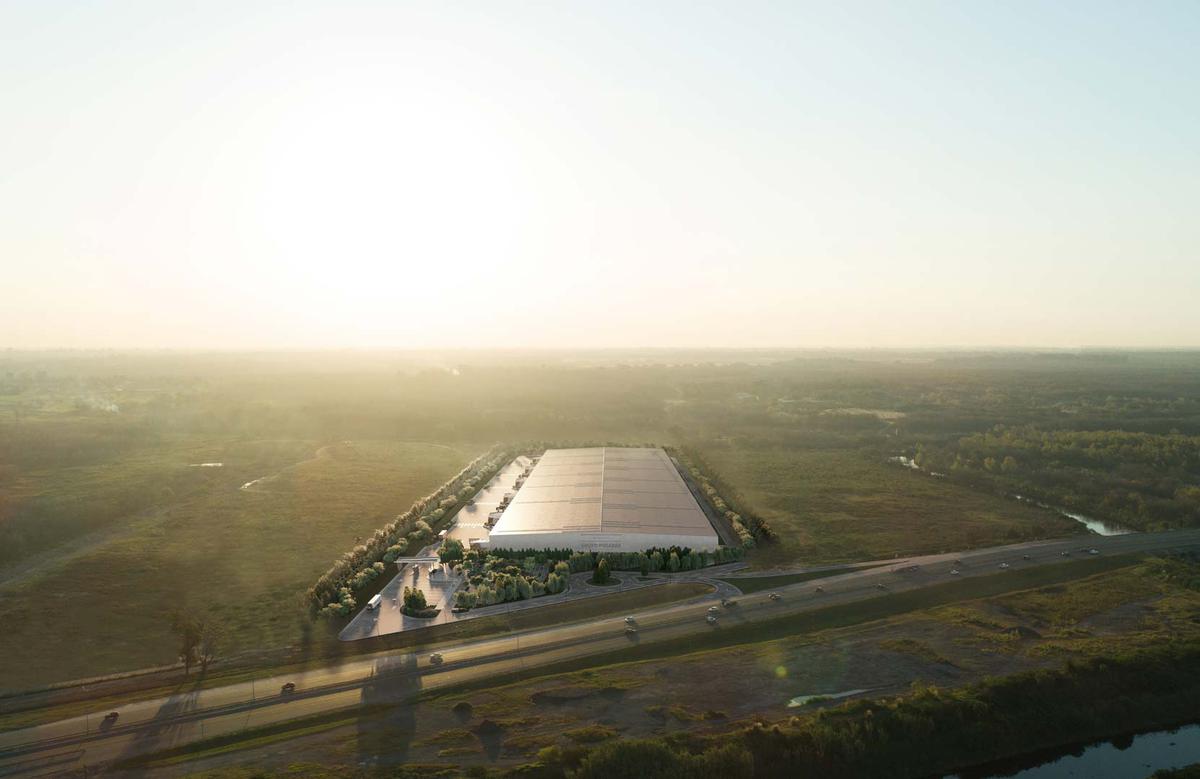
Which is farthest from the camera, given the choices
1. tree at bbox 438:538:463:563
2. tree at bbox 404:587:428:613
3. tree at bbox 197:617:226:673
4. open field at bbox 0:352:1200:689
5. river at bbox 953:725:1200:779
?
tree at bbox 438:538:463:563

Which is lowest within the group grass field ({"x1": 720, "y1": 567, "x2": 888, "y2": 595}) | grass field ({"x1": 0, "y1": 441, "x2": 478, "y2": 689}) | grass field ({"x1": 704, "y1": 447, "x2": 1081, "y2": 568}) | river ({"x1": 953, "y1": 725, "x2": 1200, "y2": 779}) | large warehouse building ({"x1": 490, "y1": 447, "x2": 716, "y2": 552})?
river ({"x1": 953, "y1": 725, "x2": 1200, "y2": 779})

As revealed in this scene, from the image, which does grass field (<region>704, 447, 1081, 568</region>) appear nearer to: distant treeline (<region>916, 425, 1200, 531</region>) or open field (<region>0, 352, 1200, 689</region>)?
open field (<region>0, 352, 1200, 689</region>)

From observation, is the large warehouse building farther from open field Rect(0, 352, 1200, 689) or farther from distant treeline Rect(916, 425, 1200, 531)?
distant treeline Rect(916, 425, 1200, 531)

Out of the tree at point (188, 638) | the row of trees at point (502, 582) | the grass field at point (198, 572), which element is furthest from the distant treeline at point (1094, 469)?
the tree at point (188, 638)

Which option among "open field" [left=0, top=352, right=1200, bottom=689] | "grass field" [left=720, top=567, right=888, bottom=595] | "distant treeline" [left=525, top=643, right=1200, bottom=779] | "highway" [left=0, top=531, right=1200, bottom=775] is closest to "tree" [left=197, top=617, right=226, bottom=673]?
"open field" [left=0, top=352, right=1200, bottom=689]

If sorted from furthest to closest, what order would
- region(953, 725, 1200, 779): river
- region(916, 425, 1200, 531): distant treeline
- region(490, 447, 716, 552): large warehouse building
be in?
1. region(916, 425, 1200, 531): distant treeline
2. region(490, 447, 716, 552): large warehouse building
3. region(953, 725, 1200, 779): river

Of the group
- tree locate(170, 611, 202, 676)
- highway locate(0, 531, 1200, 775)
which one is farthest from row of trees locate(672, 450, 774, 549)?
tree locate(170, 611, 202, 676)

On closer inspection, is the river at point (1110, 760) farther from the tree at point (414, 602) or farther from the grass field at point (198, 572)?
the grass field at point (198, 572)

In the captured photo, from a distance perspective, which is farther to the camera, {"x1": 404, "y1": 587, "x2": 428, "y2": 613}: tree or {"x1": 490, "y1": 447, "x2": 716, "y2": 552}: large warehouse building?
{"x1": 490, "y1": 447, "x2": 716, "y2": 552}: large warehouse building

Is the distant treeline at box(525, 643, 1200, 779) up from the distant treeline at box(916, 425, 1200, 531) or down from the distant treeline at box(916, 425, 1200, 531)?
down
